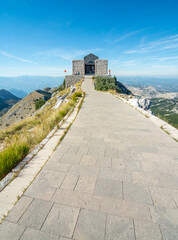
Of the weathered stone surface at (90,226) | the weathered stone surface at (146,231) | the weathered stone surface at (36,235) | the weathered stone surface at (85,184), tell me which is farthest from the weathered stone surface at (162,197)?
the weathered stone surface at (36,235)

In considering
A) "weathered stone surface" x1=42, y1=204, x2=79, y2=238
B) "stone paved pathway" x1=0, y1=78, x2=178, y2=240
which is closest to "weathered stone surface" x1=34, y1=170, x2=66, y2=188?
"stone paved pathway" x1=0, y1=78, x2=178, y2=240

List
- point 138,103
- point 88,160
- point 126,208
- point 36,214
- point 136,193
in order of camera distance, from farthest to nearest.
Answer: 1. point 138,103
2. point 88,160
3. point 136,193
4. point 126,208
5. point 36,214

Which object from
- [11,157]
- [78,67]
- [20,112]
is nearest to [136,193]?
[11,157]

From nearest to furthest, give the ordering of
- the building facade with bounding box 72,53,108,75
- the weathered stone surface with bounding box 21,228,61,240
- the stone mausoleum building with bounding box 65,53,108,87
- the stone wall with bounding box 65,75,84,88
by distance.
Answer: the weathered stone surface with bounding box 21,228,61,240 → the stone wall with bounding box 65,75,84,88 → the stone mausoleum building with bounding box 65,53,108,87 → the building facade with bounding box 72,53,108,75

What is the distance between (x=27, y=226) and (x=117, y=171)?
2013 millimetres

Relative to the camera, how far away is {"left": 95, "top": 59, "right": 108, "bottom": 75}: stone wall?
Answer: 34594mm

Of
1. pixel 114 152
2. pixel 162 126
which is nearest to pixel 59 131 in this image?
pixel 114 152

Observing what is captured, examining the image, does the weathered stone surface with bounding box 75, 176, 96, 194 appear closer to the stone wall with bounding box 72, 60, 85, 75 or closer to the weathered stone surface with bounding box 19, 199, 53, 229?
the weathered stone surface with bounding box 19, 199, 53, 229

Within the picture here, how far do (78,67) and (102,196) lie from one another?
37.0 meters

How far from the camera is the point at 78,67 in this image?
35250 mm

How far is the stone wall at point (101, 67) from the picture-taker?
113 ft

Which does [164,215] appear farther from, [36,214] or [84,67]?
[84,67]

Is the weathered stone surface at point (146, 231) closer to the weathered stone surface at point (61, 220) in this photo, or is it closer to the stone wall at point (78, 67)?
the weathered stone surface at point (61, 220)

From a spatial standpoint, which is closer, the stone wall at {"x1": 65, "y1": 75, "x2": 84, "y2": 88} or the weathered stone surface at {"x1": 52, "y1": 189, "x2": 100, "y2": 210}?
the weathered stone surface at {"x1": 52, "y1": 189, "x2": 100, "y2": 210}
